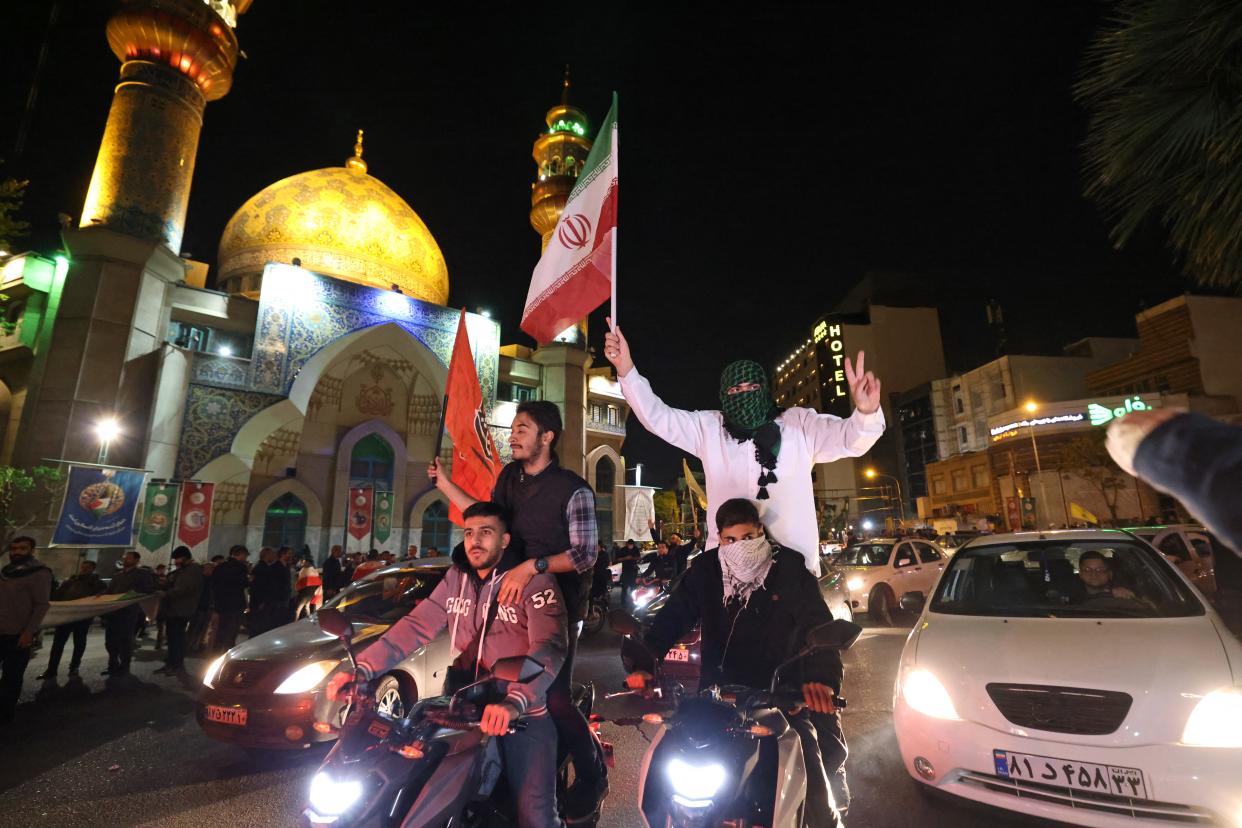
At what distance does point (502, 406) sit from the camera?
25.4 meters

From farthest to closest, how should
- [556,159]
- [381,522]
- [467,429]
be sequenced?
[556,159] < [381,522] < [467,429]

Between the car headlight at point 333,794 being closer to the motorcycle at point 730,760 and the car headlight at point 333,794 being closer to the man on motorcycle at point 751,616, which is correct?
the motorcycle at point 730,760

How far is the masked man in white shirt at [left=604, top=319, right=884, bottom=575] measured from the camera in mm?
2900

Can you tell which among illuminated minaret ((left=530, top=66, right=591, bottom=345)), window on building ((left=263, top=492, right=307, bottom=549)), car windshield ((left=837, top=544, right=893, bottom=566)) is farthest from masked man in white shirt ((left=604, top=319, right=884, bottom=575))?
illuminated minaret ((left=530, top=66, right=591, bottom=345))

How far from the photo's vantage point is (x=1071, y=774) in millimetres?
2855

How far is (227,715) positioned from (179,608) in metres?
5.20

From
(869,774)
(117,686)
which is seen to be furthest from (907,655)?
(117,686)

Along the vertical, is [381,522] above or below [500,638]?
above

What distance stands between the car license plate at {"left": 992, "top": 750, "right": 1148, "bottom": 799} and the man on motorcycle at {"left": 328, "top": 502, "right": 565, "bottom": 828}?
2345mm

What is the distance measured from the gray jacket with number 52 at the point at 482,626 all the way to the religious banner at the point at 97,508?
15851 mm

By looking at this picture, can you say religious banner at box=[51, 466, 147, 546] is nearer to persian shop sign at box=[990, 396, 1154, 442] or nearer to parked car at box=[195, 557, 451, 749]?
parked car at box=[195, 557, 451, 749]

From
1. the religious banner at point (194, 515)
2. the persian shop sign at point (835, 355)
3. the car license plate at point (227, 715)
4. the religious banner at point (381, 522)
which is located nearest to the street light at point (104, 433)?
the religious banner at point (194, 515)

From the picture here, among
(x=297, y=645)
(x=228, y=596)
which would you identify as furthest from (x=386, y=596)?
(x=228, y=596)

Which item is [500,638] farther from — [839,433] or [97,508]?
[97,508]
